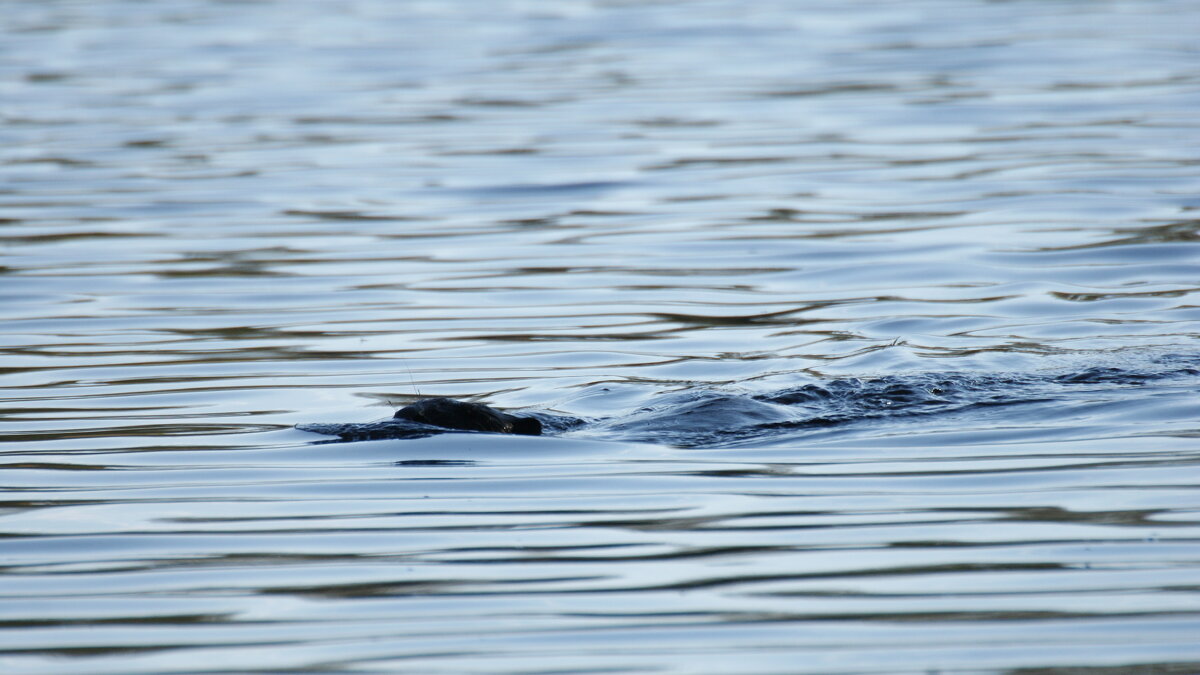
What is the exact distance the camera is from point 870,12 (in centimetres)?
2631

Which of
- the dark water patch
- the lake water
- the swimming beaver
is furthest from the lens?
the dark water patch

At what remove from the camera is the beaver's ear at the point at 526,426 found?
7199 mm

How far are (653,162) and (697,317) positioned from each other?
5.48 meters

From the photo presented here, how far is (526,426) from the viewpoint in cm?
720

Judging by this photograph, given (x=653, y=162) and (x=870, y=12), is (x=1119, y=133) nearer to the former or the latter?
(x=653, y=162)

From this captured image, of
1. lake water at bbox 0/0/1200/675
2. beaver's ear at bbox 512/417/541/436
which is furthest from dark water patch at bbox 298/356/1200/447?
beaver's ear at bbox 512/417/541/436

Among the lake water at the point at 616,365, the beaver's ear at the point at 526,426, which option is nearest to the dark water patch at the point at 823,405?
the lake water at the point at 616,365

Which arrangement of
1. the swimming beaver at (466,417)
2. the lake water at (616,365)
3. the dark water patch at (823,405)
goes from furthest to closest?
the dark water patch at (823,405) < the swimming beaver at (466,417) < the lake water at (616,365)

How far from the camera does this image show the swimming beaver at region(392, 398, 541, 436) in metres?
7.11

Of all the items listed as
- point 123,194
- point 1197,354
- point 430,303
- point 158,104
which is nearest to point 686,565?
point 1197,354

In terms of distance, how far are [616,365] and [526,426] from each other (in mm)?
1818

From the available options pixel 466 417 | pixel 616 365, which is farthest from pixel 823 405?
pixel 466 417

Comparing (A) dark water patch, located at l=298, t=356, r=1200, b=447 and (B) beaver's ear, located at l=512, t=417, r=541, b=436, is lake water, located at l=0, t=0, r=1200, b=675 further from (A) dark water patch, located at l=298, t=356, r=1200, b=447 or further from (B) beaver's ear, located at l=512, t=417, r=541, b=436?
(B) beaver's ear, located at l=512, t=417, r=541, b=436

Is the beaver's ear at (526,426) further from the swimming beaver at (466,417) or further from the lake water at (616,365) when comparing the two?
the lake water at (616,365)
